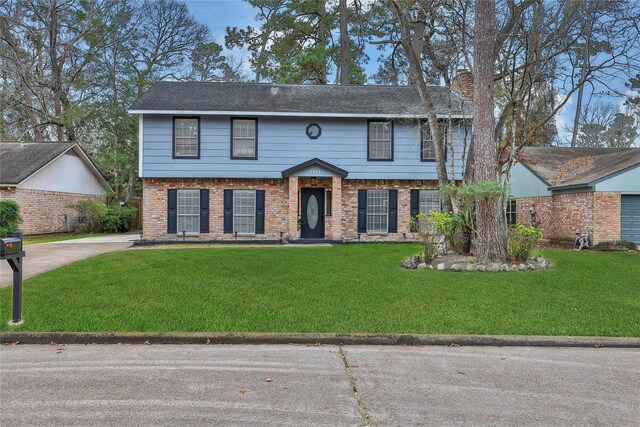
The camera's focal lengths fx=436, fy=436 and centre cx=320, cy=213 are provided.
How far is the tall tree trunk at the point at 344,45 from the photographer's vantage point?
74.8 feet

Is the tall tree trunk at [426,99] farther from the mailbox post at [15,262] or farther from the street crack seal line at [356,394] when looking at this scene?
the mailbox post at [15,262]

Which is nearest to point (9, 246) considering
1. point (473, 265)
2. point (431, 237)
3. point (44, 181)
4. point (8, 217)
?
point (431, 237)

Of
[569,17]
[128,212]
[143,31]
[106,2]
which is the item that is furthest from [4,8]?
[569,17]

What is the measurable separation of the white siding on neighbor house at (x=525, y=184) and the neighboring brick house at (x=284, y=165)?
4163 millimetres

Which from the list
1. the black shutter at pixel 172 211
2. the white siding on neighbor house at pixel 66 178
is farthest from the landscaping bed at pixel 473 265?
the white siding on neighbor house at pixel 66 178

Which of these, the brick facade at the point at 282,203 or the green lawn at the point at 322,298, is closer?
the green lawn at the point at 322,298

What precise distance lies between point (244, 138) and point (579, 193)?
12.1m

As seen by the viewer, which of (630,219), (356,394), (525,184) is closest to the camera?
(356,394)

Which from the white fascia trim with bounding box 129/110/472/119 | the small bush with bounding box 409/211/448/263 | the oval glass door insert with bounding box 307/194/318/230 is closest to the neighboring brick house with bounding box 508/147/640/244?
the white fascia trim with bounding box 129/110/472/119

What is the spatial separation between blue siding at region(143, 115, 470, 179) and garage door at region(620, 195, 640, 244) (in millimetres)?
5536

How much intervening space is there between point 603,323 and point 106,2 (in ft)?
95.1

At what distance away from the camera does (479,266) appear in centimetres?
920

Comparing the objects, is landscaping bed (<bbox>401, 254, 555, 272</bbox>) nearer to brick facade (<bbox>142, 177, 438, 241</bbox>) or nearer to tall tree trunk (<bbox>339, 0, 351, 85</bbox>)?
brick facade (<bbox>142, 177, 438, 241</bbox>)

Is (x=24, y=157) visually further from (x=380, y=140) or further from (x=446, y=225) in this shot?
(x=446, y=225)
